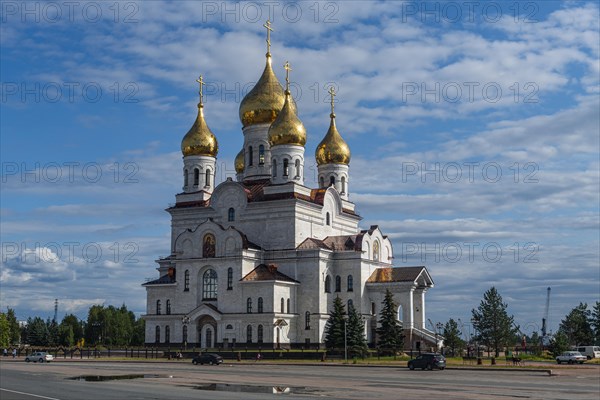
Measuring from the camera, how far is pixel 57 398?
2250 centimetres

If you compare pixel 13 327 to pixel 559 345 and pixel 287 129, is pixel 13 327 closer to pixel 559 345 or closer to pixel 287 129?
pixel 287 129

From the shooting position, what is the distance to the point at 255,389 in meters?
27.1

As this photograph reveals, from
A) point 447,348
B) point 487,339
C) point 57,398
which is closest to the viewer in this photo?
point 57,398

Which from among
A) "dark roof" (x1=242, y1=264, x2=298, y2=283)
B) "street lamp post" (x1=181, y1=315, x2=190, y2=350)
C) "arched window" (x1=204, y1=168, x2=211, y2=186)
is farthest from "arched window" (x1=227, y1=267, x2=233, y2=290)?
"arched window" (x1=204, y1=168, x2=211, y2=186)

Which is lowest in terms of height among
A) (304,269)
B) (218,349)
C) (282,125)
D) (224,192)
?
(218,349)

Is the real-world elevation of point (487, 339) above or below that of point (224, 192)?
below

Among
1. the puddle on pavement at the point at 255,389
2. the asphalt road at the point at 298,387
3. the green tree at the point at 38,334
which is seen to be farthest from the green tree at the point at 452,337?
the green tree at the point at 38,334

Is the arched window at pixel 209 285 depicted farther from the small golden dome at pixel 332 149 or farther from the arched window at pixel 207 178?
the small golden dome at pixel 332 149

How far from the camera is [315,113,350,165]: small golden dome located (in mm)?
74812

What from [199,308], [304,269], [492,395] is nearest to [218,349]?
[199,308]

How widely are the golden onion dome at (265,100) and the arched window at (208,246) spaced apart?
11.7 m

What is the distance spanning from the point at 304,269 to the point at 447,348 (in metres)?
13.1

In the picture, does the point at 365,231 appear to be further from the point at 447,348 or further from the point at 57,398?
the point at 57,398

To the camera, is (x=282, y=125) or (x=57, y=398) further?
(x=282, y=125)
